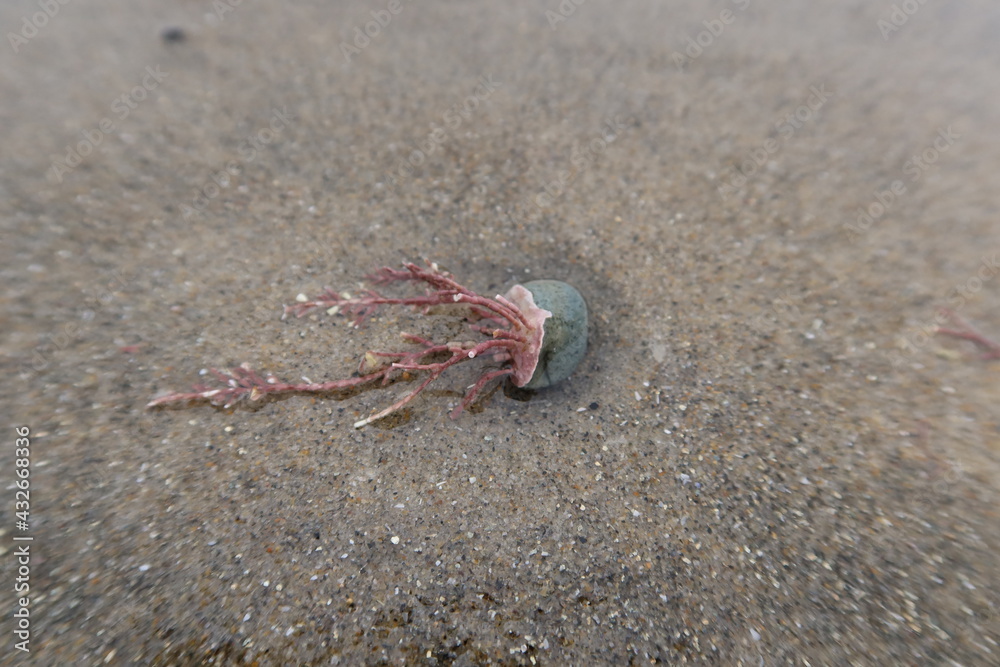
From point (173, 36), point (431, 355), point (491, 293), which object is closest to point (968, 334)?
point (491, 293)

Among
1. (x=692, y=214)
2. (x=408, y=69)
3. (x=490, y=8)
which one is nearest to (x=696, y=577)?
(x=692, y=214)

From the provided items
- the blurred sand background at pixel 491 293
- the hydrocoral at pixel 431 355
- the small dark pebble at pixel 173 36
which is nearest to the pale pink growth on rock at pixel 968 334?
the blurred sand background at pixel 491 293

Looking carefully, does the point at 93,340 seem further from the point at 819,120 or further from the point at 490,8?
the point at 819,120

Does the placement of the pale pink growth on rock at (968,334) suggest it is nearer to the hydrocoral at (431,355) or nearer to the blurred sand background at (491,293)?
the blurred sand background at (491,293)

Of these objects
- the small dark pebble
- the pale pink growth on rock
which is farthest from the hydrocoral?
the small dark pebble

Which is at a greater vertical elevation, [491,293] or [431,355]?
[491,293]

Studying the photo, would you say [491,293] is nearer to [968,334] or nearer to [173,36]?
[968,334]

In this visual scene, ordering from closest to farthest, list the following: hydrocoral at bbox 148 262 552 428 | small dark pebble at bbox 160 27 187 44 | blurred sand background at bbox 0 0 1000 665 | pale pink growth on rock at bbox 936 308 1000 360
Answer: blurred sand background at bbox 0 0 1000 665
hydrocoral at bbox 148 262 552 428
pale pink growth on rock at bbox 936 308 1000 360
small dark pebble at bbox 160 27 187 44

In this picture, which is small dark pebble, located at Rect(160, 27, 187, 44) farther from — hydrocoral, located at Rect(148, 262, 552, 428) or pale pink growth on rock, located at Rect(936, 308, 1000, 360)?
pale pink growth on rock, located at Rect(936, 308, 1000, 360)

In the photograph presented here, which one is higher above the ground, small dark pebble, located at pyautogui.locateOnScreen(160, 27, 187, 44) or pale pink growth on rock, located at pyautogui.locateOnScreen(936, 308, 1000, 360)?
small dark pebble, located at pyautogui.locateOnScreen(160, 27, 187, 44)
